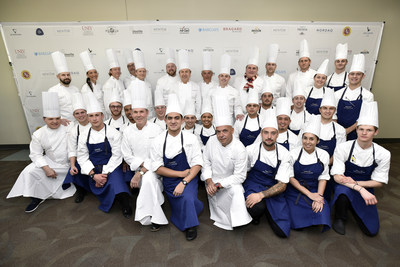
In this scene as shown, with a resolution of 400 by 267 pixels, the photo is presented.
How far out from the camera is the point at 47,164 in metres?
2.78

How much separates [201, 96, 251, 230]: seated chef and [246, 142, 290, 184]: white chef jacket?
173 millimetres

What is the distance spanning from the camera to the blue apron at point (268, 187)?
212 cm

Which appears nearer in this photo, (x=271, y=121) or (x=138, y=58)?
(x=271, y=121)

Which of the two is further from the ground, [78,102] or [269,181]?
[78,102]

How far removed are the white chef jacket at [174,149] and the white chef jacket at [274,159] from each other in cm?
61

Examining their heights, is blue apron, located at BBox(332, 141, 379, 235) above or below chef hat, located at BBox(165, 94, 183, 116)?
below

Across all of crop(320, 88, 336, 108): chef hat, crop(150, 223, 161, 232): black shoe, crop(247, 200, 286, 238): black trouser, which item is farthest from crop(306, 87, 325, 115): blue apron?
crop(150, 223, 161, 232): black shoe

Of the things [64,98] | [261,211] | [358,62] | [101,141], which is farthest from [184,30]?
[261,211]

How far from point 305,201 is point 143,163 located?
6.46ft

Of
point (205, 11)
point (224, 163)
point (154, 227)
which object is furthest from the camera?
point (205, 11)

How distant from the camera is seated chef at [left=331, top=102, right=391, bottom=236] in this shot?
212 centimetres

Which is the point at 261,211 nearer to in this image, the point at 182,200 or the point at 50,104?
the point at 182,200

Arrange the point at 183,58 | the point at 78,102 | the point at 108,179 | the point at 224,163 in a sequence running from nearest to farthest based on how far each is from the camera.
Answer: the point at 224,163, the point at 108,179, the point at 78,102, the point at 183,58

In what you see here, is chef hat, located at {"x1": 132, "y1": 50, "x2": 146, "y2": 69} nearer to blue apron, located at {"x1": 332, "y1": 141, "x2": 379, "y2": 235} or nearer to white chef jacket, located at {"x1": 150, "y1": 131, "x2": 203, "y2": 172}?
white chef jacket, located at {"x1": 150, "y1": 131, "x2": 203, "y2": 172}
